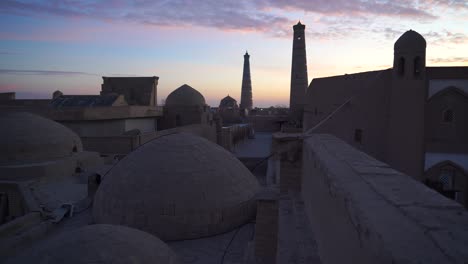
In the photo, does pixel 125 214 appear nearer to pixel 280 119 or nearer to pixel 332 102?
pixel 332 102

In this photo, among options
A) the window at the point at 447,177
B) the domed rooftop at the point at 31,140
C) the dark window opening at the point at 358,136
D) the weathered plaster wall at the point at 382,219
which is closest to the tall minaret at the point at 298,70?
the dark window opening at the point at 358,136

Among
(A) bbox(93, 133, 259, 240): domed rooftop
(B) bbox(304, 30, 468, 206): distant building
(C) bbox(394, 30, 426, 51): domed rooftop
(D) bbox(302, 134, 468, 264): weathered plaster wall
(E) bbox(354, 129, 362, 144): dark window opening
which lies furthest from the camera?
(E) bbox(354, 129, 362, 144): dark window opening

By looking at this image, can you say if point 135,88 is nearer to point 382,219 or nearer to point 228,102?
point 228,102

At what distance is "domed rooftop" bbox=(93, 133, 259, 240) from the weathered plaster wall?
16.9 feet

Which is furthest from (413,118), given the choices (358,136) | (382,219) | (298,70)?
(298,70)

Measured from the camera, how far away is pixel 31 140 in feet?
44.9

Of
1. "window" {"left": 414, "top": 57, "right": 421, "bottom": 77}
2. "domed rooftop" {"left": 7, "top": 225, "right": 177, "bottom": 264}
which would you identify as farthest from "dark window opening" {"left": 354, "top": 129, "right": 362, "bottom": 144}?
"domed rooftop" {"left": 7, "top": 225, "right": 177, "bottom": 264}

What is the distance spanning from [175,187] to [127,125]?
559 inches

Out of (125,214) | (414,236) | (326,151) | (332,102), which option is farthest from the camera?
(332,102)

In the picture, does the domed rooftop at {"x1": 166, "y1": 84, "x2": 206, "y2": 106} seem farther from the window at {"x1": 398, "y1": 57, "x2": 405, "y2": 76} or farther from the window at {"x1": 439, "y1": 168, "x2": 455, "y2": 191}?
the window at {"x1": 439, "y1": 168, "x2": 455, "y2": 191}

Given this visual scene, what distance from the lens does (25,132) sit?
13836 millimetres

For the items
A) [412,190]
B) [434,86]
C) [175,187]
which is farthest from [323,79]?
[412,190]

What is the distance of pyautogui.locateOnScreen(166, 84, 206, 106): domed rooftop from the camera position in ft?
81.3

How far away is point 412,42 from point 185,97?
16.7 m
